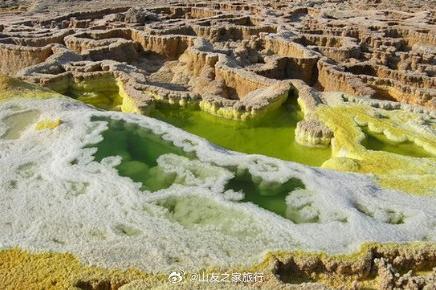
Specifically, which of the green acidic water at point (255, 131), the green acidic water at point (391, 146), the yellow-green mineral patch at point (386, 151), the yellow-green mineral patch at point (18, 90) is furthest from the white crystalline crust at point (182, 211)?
the yellow-green mineral patch at point (18, 90)

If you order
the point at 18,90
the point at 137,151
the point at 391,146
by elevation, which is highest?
the point at 18,90

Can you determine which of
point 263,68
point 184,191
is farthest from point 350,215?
point 263,68

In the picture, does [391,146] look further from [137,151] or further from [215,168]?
[137,151]

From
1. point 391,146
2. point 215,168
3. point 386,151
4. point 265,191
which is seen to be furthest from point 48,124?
point 391,146

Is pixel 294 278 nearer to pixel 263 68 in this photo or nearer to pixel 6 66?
pixel 263 68

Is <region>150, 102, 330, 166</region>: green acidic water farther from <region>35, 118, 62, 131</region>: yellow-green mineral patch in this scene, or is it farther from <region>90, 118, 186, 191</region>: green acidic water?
<region>35, 118, 62, 131</region>: yellow-green mineral patch

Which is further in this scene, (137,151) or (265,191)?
(137,151)
